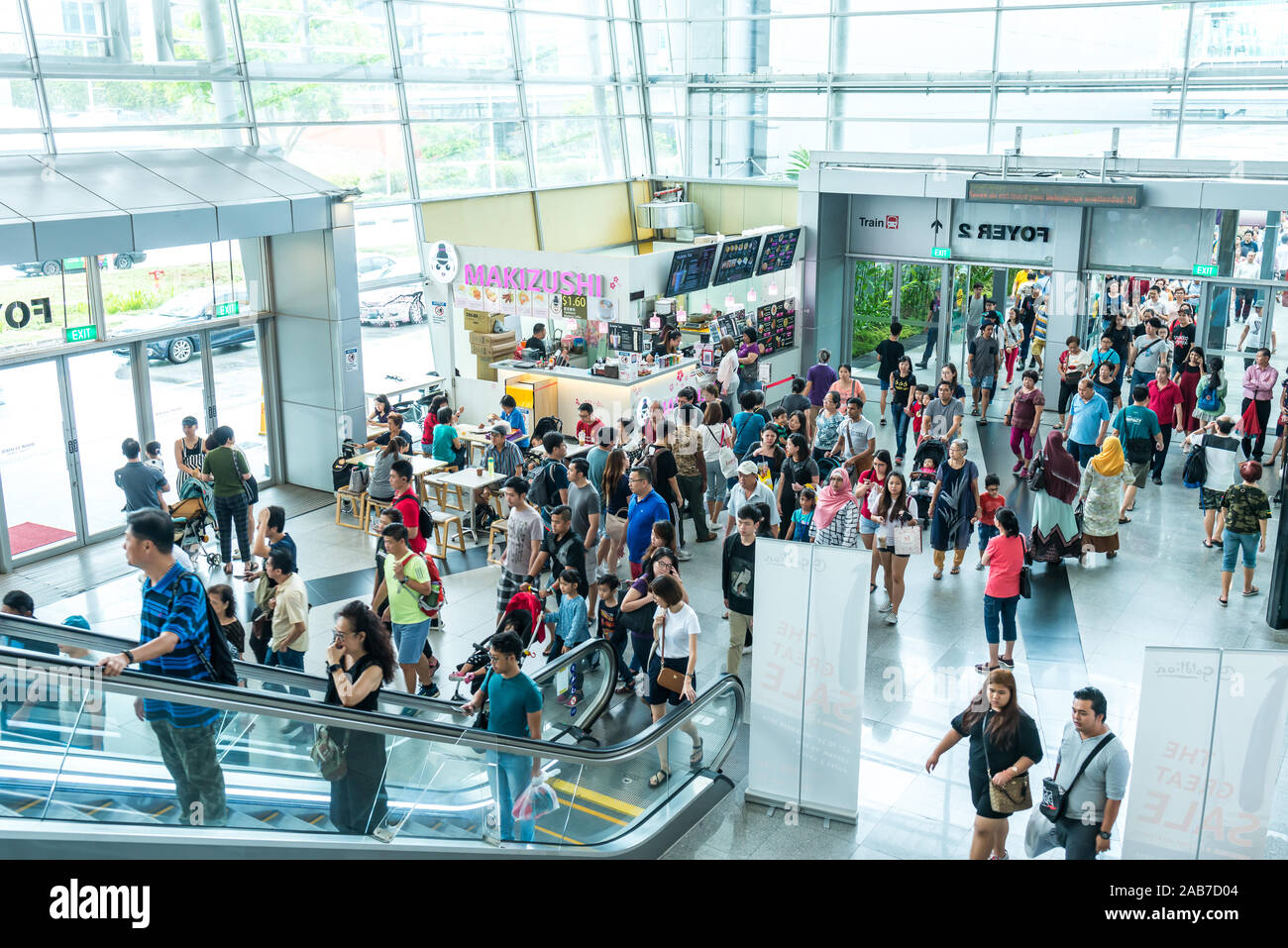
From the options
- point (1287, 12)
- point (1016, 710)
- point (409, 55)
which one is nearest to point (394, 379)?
point (409, 55)

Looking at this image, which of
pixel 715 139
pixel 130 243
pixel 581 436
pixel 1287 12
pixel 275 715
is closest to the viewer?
pixel 275 715

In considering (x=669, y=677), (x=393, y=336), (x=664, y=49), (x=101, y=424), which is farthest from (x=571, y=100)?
(x=669, y=677)

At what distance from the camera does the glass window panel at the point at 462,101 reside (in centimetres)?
1811

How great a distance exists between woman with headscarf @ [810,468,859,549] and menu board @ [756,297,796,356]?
926cm

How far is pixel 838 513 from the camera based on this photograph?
9.68 metres

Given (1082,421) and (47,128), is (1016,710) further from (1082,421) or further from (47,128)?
(47,128)

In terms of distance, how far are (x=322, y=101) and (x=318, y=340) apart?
4422mm

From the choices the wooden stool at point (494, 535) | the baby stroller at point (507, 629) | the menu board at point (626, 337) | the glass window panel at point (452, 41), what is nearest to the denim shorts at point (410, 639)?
the baby stroller at point (507, 629)

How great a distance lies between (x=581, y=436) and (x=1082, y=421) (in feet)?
19.7

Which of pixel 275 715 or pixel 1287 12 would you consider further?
pixel 1287 12

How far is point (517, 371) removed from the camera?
53.4 feet

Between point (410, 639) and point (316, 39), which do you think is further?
point (316, 39)

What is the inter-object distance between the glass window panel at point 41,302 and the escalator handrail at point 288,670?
6548 millimetres

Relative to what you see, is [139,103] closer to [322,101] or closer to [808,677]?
[322,101]
